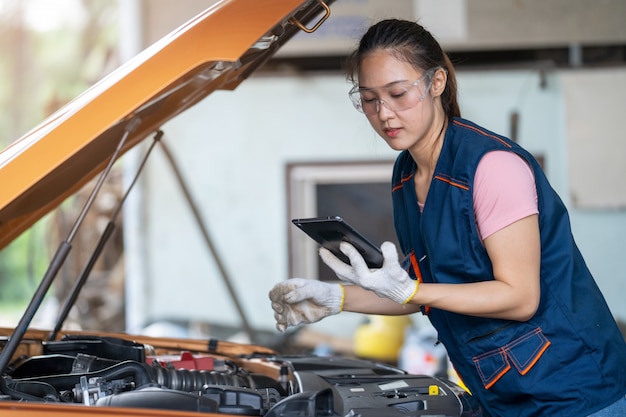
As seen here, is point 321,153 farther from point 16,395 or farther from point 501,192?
point 16,395

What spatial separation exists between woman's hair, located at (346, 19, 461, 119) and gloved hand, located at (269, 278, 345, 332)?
57 centimetres

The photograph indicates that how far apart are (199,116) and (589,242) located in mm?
3003

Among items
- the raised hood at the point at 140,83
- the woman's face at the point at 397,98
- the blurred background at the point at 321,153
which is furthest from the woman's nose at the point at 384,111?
the blurred background at the point at 321,153

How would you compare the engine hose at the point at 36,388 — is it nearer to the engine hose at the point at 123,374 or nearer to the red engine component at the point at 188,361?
the engine hose at the point at 123,374

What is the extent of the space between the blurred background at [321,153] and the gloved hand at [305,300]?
370cm

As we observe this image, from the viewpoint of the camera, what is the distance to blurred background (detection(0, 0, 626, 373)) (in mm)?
6152

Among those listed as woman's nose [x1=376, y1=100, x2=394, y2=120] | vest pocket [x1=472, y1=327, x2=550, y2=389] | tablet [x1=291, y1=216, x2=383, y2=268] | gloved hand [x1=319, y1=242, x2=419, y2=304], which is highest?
woman's nose [x1=376, y1=100, x2=394, y2=120]

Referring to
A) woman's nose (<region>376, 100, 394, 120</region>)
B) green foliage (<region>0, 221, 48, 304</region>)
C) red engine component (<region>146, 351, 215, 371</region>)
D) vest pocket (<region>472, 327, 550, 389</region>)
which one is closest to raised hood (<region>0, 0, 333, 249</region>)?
woman's nose (<region>376, 100, 394, 120</region>)

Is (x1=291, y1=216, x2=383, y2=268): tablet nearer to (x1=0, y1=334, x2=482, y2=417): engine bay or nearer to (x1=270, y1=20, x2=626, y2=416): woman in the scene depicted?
(x1=270, y1=20, x2=626, y2=416): woman

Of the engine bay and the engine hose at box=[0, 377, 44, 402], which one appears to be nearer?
the engine bay

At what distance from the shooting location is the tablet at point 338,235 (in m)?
1.99

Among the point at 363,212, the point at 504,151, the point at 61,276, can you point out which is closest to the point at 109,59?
the point at 61,276

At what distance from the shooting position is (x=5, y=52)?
553 inches

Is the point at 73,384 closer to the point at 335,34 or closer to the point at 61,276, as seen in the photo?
the point at 335,34
